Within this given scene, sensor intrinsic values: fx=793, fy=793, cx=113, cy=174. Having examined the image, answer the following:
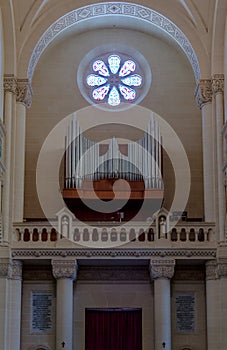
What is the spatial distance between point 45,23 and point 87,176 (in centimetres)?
523

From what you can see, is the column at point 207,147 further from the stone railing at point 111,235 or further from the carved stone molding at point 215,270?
the carved stone molding at point 215,270

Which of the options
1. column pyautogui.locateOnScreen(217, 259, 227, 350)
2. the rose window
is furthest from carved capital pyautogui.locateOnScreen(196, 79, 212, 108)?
column pyautogui.locateOnScreen(217, 259, 227, 350)

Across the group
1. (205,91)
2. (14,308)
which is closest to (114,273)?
(14,308)

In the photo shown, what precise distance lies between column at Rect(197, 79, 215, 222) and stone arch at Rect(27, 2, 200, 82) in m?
0.81

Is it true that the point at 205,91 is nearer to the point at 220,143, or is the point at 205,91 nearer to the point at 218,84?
the point at 218,84

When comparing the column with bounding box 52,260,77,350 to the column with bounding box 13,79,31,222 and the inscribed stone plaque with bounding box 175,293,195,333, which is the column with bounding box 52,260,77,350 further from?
the inscribed stone plaque with bounding box 175,293,195,333

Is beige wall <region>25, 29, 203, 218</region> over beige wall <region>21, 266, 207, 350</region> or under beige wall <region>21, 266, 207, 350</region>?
over

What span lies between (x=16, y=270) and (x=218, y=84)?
337 inches

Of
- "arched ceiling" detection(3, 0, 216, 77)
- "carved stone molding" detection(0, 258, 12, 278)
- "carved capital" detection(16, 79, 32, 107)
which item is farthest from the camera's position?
"arched ceiling" detection(3, 0, 216, 77)

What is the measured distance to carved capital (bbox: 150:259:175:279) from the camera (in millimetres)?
23984

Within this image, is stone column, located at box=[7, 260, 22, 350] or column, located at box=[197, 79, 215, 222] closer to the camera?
stone column, located at box=[7, 260, 22, 350]

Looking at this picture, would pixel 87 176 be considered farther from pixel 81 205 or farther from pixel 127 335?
pixel 127 335

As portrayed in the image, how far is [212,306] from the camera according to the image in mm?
23797

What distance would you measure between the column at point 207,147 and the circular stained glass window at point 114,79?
366cm
